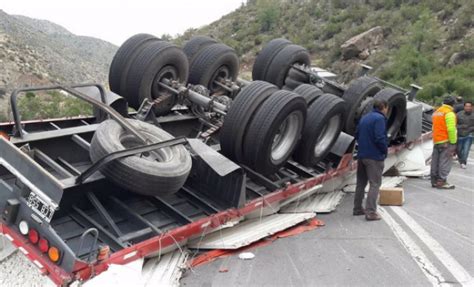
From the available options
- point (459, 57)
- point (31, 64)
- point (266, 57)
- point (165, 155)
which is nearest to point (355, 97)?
point (266, 57)

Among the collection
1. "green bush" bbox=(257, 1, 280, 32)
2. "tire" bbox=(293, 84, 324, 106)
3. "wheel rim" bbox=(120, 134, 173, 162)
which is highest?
"tire" bbox=(293, 84, 324, 106)

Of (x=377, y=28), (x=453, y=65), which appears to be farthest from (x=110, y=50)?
(x=453, y=65)

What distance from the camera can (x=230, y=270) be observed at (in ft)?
15.2

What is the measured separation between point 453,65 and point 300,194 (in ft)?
53.7

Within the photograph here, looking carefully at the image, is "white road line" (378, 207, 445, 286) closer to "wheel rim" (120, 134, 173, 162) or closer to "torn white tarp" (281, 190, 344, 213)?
"torn white tarp" (281, 190, 344, 213)

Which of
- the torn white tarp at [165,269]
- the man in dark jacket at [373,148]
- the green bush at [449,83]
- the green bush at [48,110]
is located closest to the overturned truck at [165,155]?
the torn white tarp at [165,269]

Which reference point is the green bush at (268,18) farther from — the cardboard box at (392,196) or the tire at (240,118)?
the tire at (240,118)

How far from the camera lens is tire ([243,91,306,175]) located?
5.48m

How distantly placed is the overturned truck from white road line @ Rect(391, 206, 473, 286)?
114cm

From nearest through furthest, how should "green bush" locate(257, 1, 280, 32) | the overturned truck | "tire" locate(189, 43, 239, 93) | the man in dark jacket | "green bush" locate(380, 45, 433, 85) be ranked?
the overturned truck → the man in dark jacket → "tire" locate(189, 43, 239, 93) → "green bush" locate(380, 45, 433, 85) → "green bush" locate(257, 1, 280, 32)

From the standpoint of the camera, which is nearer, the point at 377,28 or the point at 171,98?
the point at 171,98

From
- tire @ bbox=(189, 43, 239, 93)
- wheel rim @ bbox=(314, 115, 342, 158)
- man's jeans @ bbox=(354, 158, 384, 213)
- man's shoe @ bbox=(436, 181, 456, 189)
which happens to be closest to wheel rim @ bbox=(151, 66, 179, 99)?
tire @ bbox=(189, 43, 239, 93)

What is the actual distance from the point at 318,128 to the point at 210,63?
232cm

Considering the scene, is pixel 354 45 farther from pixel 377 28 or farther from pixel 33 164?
pixel 33 164
